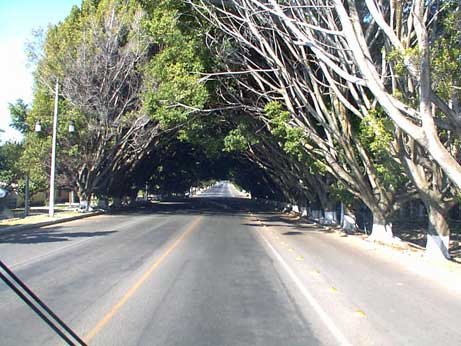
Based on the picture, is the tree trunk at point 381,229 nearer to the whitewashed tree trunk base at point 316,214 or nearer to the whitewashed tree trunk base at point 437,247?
the whitewashed tree trunk base at point 437,247

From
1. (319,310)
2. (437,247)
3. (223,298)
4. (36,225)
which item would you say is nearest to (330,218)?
(437,247)

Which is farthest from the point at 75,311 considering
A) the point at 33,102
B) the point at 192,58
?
the point at 33,102

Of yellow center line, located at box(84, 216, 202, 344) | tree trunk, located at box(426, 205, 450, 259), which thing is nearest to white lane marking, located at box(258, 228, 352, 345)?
yellow center line, located at box(84, 216, 202, 344)

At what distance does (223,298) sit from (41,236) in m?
13.1

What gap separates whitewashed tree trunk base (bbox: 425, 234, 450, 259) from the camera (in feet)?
52.2

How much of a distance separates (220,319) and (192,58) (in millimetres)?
17677

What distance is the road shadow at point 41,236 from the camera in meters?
17.9

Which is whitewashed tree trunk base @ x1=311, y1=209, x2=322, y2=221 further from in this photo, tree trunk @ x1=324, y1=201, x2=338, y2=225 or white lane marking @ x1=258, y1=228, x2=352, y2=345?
white lane marking @ x1=258, y1=228, x2=352, y2=345

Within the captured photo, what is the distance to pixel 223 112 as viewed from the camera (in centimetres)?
2969

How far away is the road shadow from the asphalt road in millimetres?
1794

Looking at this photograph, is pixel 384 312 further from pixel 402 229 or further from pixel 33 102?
pixel 33 102

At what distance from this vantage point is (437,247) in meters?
16.1

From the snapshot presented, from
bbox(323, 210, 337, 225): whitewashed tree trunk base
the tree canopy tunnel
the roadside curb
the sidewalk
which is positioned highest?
the tree canopy tunnel

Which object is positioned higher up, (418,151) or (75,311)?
(418,151)
